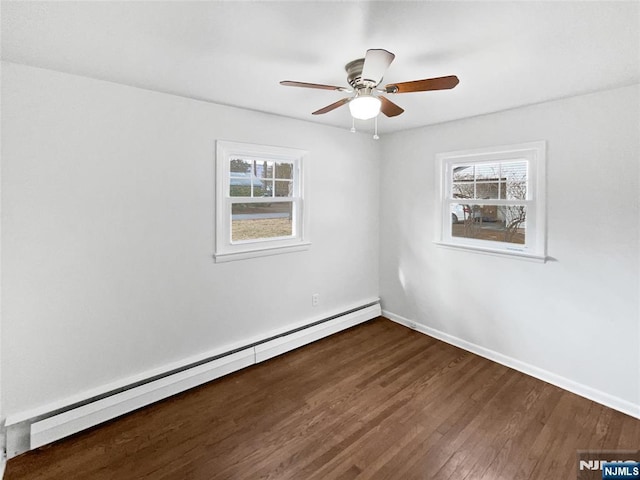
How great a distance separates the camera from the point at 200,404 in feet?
8.20

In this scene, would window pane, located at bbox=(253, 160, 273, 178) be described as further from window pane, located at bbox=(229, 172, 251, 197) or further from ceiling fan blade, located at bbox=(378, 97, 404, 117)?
ceiling fan blade, located at bbox=(378, 97, 404, 117)

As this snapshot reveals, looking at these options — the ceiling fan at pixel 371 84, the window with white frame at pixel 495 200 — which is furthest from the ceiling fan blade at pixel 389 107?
the window with white frame at pixel 495 200

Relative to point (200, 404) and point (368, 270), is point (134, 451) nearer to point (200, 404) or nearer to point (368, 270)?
point (200, 404)

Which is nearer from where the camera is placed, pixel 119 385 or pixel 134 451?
pixel 134 451

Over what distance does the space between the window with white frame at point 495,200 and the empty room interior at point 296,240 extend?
21 mm

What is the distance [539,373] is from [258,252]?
2.79 meters

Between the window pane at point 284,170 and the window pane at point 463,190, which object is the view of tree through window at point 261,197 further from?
the window pane at point 463,190

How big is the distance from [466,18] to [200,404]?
9.83 feet

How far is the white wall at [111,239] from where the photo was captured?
6.63 feet

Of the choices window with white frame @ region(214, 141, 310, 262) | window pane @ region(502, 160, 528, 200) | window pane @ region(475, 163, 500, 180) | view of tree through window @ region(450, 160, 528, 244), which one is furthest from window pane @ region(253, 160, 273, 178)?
window pane @ region(502, 160, 528, 200)

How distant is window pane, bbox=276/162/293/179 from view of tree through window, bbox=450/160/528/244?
177 centimetres

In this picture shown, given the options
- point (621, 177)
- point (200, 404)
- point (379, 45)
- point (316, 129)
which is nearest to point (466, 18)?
point (379, 45)

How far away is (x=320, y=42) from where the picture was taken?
1721mm

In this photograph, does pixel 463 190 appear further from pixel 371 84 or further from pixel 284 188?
pixel 371 84
